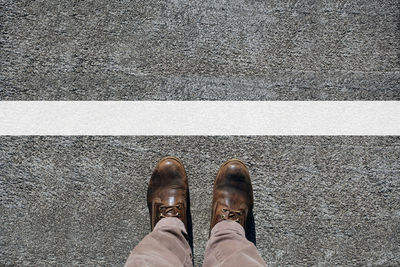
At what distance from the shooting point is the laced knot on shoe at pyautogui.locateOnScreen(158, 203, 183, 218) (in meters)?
2.01

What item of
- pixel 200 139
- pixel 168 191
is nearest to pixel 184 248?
pixel 168 191

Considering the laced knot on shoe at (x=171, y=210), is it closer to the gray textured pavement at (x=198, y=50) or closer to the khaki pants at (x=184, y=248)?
the khaki pants at (x=184, y=248)

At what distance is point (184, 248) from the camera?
6.06 ft

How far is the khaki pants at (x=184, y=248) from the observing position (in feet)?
5.38

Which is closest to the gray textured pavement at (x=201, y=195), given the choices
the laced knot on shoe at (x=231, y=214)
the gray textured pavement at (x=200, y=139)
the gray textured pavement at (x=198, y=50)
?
the gray textured pavement at (x=200, y=139)

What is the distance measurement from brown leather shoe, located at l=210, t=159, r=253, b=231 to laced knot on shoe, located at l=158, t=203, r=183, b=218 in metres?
0.23

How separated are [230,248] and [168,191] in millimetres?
563

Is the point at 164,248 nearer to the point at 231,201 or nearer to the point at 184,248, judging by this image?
the point at 184,248

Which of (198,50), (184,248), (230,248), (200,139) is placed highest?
(198,50)

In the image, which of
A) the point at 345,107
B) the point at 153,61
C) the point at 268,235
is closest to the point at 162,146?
the point at 153,61

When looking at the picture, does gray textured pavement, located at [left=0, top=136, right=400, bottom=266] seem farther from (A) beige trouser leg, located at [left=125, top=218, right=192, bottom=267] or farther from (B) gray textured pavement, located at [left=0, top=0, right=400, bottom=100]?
(B) gray textured pavement, located at [left=0, top=0, right=400, bottom=100]

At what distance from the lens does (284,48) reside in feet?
7.02

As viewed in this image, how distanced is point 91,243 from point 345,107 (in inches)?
79.0

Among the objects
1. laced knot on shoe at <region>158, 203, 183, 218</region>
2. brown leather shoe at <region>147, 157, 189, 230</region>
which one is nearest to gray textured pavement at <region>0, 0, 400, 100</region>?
brown leather shoe at <region>147, 157, 189, 230</region>
